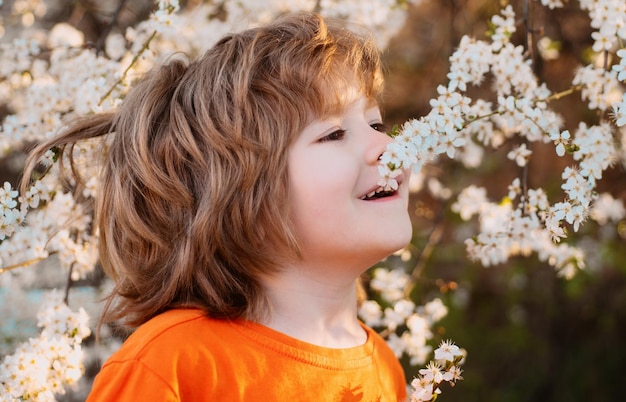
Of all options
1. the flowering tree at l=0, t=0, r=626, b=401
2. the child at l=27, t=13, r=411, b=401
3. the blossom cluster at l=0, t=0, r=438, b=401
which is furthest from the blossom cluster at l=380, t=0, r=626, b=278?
the blossom cluster at l=0, t=0, r=438, b=401

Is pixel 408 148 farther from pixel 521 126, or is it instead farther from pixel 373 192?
pixel 521 126

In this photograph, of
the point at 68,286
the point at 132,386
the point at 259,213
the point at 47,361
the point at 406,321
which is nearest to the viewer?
the point at 132,386

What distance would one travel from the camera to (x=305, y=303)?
4.91 feet

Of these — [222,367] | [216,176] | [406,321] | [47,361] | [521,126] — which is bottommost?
[406,321]

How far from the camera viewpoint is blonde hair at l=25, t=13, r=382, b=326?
1.46 metres

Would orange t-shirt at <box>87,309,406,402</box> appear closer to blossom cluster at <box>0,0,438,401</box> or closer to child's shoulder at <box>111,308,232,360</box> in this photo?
child's shoulder at <box>111,308,232,360</box>

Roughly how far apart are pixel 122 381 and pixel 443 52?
8.24 feet

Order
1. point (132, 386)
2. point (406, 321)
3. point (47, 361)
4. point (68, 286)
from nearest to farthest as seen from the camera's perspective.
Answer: point (132, 386)
point (47, 361)
point (68, 286)
point (406, 321)

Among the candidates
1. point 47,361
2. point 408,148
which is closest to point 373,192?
point 408,148

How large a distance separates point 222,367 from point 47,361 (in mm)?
474

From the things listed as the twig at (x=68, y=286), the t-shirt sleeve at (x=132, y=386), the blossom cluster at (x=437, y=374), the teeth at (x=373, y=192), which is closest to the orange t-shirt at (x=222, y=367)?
the t-shirt sleeve at (x=132, y=386)

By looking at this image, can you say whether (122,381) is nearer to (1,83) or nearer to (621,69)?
(621,69)

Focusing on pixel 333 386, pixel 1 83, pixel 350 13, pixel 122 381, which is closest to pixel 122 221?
pixel 122 381

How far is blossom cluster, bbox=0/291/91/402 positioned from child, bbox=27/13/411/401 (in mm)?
146
